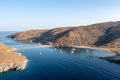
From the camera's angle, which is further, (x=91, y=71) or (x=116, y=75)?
(x=91, y=71)

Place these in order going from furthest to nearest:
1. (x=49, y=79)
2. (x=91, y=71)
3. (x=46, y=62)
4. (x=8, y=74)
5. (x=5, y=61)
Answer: (x=46, y=62) → (x=5, y=61) → (x=91, y=71) → (x=8, y=74) → (x=49, y=79)

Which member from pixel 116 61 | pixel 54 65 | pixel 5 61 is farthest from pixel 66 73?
pixel 116 61

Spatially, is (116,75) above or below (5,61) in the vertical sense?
below

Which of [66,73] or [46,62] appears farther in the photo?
[46,62]

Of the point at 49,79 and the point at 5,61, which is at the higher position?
the point at 5,61

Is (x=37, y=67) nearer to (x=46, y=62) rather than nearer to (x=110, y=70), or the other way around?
(x=46, y=62)

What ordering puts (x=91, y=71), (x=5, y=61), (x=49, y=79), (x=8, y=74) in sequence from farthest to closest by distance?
1. (x=5, y=61)
2. (x=91, y=71)
3. (x=8, y=74)
4. (x=49, y=79)

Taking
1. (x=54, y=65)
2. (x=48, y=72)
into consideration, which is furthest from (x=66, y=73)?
(x=54, y=65)

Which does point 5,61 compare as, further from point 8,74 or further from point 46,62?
point 46,62

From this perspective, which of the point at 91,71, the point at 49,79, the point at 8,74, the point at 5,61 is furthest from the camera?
the point at 5,61
